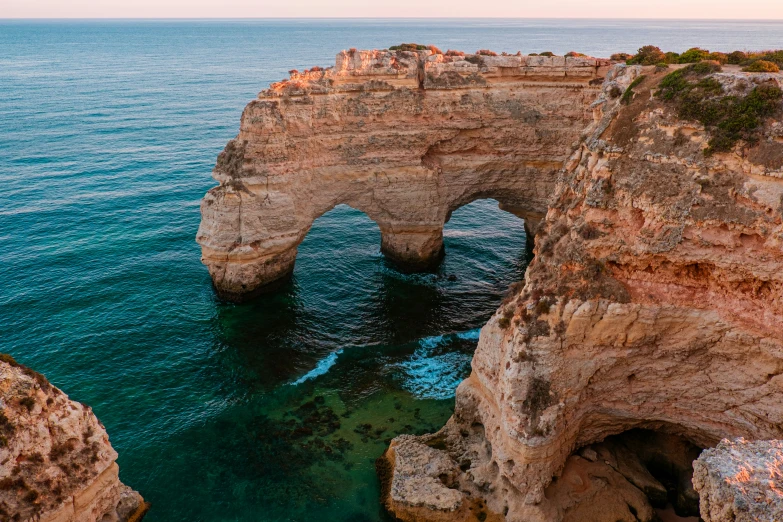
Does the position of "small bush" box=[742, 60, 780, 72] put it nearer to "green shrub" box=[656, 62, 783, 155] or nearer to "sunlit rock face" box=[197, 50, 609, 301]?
"green shrub" box=[656, 62, 783, 155]

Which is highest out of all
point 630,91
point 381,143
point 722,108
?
point 630,91

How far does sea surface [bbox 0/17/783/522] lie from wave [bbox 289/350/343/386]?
114 millimetres

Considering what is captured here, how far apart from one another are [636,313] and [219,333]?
24.4 meters

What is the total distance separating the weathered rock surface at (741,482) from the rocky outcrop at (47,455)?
59.0ft

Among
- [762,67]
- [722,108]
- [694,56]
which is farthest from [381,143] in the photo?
[722,108]

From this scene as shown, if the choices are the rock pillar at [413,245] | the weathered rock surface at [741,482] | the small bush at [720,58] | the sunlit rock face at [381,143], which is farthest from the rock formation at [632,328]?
the rock pillar at [413,245]

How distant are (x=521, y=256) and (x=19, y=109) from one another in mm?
75569

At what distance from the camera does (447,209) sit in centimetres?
3956

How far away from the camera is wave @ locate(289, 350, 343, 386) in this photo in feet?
97.7

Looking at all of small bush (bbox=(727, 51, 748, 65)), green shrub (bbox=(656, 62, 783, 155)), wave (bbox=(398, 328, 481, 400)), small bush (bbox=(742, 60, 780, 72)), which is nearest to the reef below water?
wave (bbox=(398, 328, 481, 400))

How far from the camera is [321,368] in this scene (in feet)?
101

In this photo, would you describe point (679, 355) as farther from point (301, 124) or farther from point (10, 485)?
point (301, 124)

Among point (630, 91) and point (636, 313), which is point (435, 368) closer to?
point (636, 313)

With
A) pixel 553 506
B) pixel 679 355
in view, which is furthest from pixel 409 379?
pixel 679 355
